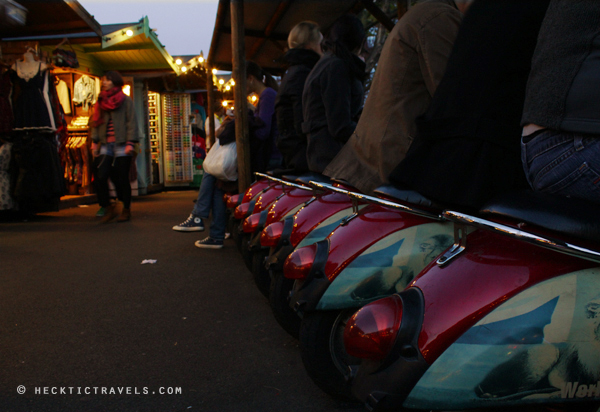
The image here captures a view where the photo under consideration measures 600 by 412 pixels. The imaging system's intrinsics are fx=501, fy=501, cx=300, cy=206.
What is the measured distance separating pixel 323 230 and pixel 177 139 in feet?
48.7

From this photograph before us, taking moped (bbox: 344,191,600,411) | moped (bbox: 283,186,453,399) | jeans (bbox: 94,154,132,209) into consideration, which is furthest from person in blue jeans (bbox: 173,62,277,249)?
moped (bbox: 344,191,600,411)

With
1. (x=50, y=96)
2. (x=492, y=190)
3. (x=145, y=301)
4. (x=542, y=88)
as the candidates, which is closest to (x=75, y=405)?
(x=145, y=301)

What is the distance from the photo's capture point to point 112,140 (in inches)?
316

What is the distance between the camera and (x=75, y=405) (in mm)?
2145

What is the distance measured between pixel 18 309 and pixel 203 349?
159cm

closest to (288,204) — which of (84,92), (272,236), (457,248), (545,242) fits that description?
(272,236)

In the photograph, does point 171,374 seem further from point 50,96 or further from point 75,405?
point 50,96

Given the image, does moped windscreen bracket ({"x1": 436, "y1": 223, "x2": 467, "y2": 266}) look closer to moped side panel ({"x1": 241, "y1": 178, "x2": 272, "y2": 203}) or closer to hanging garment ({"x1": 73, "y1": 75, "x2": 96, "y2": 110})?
moped side panel ({"x1": 241, "y1": 178, "x2": 272, "y2": 203})

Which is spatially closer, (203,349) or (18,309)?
(203,349)

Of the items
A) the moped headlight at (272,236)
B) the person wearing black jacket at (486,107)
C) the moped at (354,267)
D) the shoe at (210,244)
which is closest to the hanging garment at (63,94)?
the shoe at (210,244)

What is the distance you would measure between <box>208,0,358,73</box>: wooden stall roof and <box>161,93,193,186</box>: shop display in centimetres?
699

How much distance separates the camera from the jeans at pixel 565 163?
3.90ft

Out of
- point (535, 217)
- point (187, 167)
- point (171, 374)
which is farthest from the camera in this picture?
point (187, 167)

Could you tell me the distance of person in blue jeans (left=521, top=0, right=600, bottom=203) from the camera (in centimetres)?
118
